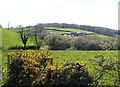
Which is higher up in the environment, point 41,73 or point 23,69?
point 23,69

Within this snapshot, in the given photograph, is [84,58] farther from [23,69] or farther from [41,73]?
[23,69]

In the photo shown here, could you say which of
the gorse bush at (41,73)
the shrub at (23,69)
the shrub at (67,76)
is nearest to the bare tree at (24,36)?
the shrub at (23,69)

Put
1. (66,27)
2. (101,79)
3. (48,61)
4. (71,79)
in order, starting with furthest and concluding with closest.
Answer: (66,27) < (48,61) < (101,79) < (71,79)

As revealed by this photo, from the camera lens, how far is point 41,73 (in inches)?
352

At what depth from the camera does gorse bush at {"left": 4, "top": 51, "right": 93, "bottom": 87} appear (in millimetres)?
8539

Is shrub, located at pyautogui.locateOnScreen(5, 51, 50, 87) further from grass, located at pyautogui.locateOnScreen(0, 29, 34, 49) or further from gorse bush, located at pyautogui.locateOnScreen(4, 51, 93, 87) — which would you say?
grass, located at pyautogui.locateOnScreen(0, 29, 34, 49)

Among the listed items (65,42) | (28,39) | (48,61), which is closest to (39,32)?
(28,39)

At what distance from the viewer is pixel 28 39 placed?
57406mm

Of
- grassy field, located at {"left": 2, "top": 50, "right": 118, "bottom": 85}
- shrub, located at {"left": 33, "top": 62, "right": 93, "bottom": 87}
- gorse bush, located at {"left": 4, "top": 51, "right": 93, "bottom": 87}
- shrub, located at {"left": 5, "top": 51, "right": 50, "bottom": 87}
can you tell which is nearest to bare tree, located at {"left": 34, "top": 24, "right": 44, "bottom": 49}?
grassy field, located at {"left": 2, "top": 50, "right": 118, "bottom": 85}

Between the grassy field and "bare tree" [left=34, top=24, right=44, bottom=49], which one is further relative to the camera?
"bare tree" [left=34, top=24, right=44, bottom=49]

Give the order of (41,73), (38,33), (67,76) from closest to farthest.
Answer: (67,76) < (41,73) < (38,33)

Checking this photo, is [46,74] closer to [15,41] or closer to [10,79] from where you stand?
[10,79]

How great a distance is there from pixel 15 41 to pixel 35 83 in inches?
1820

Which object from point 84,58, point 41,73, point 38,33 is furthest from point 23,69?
point 38,33
